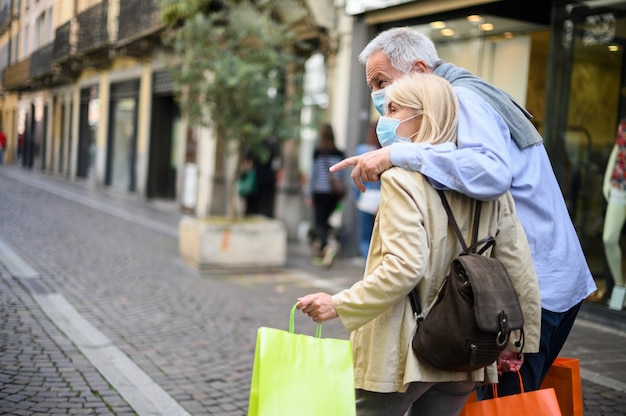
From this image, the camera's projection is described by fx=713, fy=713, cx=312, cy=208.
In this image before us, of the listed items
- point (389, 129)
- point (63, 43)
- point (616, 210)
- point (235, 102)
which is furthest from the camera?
point (63, 43)

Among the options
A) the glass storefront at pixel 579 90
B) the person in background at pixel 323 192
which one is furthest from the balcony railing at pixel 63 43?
the glass storefront at pixel 579 90

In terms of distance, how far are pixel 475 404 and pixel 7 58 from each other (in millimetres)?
40484

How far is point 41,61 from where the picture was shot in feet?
101

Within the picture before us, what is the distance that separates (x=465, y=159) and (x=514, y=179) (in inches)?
13.2

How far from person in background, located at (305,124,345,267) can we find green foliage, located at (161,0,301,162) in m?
0.49

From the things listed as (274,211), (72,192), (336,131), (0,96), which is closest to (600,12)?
(336,131)

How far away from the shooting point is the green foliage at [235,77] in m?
8.61

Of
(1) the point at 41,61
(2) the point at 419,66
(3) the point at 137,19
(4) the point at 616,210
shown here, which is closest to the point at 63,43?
(1) the point at 41,61

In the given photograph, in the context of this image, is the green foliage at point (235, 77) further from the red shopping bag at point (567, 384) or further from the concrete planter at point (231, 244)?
the red shopping bag at point (567, 384)

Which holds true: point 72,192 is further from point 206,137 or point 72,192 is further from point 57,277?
point 57,277

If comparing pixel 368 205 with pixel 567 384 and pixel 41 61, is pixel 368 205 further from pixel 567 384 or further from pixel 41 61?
pixel 41 61

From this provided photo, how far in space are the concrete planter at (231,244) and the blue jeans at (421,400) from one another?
20.7ft

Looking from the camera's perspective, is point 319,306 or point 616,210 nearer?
point 319,306

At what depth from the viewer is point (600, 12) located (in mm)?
7109
